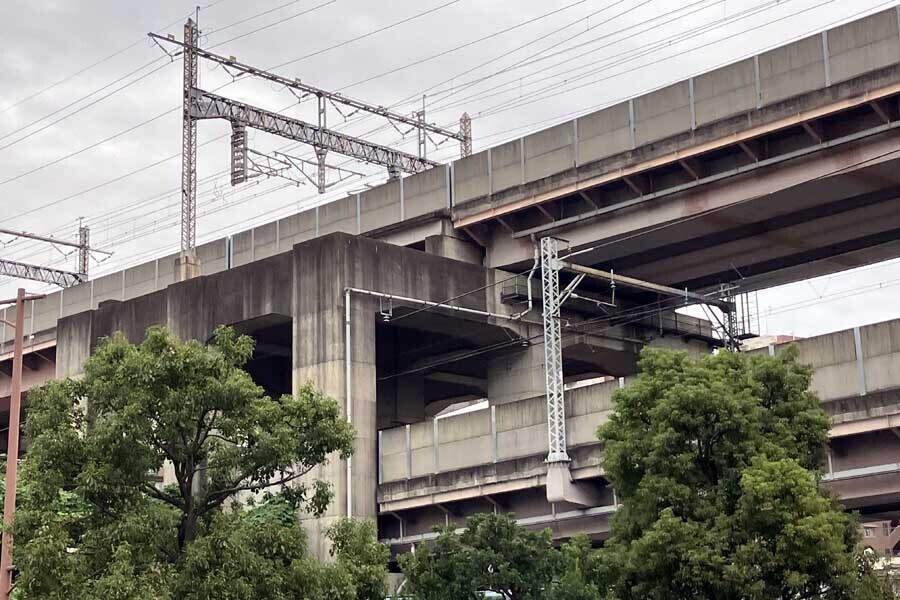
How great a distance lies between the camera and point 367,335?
38031 millimetres

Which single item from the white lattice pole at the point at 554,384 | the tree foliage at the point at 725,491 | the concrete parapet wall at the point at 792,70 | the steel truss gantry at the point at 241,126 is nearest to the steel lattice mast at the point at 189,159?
the steel truss gantry at the point at 241,126

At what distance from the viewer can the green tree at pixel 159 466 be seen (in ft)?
72.7

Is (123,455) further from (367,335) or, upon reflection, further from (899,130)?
(899,130)

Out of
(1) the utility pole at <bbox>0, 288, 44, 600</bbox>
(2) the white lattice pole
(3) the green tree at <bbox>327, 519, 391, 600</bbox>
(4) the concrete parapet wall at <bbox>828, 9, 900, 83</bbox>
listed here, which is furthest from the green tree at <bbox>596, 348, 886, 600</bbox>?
(4) the concrete parapet wall at <bbox>828, 9, 900, 83</bbox>

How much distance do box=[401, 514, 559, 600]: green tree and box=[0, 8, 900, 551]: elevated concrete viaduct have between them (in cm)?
481

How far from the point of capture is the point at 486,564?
93.7 ft

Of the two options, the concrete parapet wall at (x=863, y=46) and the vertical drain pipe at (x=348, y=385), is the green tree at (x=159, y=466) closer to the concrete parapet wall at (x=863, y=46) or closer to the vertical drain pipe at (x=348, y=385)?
the vertical drain pipe at (x=348, y=385)

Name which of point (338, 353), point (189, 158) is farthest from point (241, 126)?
point (338, 353)

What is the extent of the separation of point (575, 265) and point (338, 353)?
7.38 m

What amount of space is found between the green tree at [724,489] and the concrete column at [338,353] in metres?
13.1

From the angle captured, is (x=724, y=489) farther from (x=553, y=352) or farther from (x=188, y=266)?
(x=188, y=266)

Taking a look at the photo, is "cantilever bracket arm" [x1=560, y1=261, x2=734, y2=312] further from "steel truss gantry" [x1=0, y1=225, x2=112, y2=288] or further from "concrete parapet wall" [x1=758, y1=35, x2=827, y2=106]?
"steel truss gantry" [x1=0, y1=225, x2=112, y2=288]

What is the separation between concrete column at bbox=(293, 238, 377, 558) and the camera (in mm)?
36781

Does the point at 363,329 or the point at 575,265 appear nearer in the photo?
the point at 575,265
